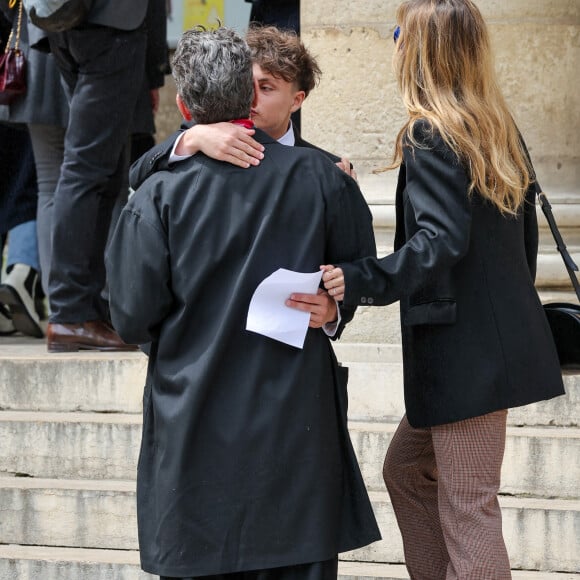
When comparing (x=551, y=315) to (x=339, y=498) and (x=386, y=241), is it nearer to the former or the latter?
(x=339, y=498)

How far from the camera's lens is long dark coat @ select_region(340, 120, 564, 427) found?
9.66ft

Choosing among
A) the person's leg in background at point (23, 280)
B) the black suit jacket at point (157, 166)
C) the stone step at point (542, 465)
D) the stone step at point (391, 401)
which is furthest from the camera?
the person's leg in background at point (23, 280)

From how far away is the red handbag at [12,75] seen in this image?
17.9ft

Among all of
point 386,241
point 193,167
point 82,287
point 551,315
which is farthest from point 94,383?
point 193,167

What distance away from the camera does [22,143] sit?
6895 mm

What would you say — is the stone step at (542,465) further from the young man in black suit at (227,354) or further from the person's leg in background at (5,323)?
the person's leg in background at (5,323)

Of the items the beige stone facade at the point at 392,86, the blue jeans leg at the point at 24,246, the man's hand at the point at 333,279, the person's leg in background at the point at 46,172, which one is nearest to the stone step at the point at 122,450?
the person's leg in background at the point at 46,172

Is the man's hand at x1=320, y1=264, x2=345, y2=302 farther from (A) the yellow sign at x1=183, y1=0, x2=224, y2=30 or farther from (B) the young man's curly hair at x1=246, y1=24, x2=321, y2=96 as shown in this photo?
(A) the yellow sign at x1=183, y1=0, x2=224, y2=30

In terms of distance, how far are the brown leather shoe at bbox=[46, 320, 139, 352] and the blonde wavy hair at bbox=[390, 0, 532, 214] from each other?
8.10 feet

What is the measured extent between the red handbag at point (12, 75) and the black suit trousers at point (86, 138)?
1.13ft

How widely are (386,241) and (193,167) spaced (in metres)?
2.57

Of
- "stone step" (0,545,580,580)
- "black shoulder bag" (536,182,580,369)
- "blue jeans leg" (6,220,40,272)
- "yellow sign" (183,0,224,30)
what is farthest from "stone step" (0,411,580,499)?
"yellow sign" (183,0,224,30)

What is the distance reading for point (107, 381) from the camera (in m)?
4.93

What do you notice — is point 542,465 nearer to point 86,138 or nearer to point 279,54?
point 279,54
